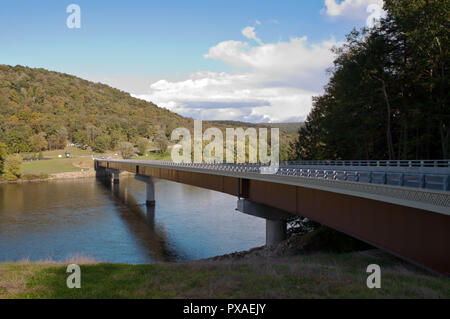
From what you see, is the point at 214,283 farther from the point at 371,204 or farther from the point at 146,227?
the point at 146,227

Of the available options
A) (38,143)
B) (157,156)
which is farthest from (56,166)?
(157,156)

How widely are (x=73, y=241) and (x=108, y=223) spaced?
9072 millimetres

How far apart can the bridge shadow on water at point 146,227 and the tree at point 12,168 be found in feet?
160

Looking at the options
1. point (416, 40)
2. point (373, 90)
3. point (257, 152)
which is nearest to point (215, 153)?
point (257, 152)

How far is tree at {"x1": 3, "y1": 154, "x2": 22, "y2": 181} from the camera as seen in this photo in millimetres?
98938

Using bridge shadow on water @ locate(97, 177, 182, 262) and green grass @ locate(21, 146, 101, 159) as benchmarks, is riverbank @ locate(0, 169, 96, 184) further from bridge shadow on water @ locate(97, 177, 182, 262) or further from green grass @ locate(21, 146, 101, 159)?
bridge shadow on water @ locate(97, 177, 182, 262)

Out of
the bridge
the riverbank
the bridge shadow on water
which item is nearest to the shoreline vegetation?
the bridge

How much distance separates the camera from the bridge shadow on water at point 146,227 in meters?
31.5

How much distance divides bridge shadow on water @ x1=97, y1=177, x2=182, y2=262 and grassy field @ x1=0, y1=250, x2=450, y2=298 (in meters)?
16.3

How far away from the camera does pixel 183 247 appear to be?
33.0m

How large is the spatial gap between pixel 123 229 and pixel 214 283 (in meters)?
30.9

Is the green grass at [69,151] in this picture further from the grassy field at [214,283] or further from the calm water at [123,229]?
the grassy field at [214,283]

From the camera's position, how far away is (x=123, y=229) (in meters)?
40.4
